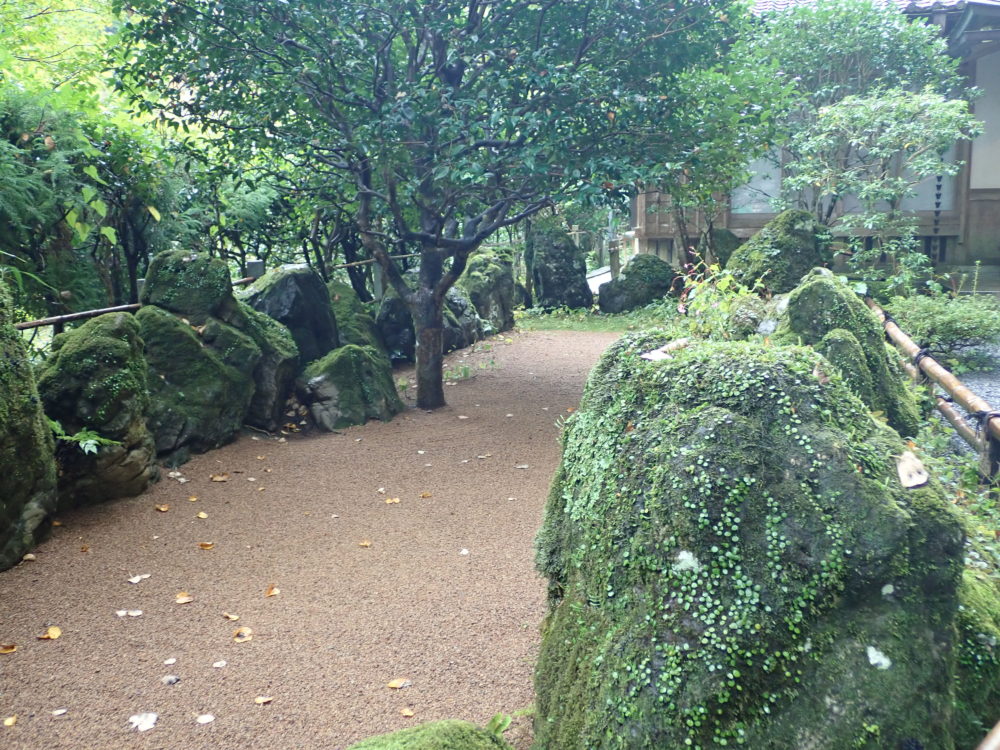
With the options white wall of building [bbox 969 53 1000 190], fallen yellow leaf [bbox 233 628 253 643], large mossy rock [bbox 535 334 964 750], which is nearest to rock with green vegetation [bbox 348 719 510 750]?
large mossy rock [bbox 535 334 964 750]

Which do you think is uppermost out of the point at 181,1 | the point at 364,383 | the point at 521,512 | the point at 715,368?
the point at 181,1

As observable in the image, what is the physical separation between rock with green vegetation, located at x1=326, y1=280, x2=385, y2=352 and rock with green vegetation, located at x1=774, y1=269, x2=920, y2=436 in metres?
5.97

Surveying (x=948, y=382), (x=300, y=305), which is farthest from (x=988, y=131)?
(x=300, y=305)

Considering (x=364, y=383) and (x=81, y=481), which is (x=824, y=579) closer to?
(x=81, y=481)

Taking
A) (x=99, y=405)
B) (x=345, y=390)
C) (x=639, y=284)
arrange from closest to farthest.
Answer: (x=99, y=405) → (x=345, y=390) → (x=639, y=284)

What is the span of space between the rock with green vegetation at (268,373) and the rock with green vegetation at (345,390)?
0.90ft

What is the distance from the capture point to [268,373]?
8.18 metres

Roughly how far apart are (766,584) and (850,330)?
3.70m

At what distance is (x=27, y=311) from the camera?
302 inches

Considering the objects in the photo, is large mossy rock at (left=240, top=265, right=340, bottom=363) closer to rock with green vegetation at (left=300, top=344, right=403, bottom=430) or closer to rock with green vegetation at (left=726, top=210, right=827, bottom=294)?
rock with green vegetation at (left=300, top=344, right=403, bottom=430)

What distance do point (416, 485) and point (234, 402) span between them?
2.20m

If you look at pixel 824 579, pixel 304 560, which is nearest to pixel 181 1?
pixel 304 560

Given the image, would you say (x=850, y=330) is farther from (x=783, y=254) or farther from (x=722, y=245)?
(x=722, y=245)

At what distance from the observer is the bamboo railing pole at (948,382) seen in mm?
5008
